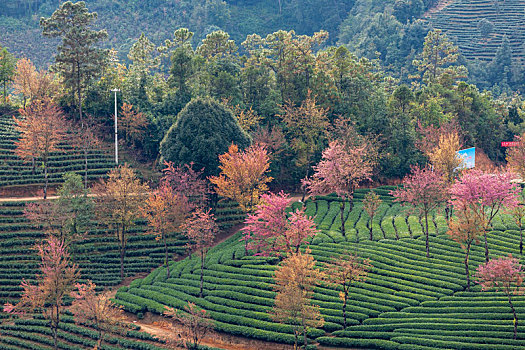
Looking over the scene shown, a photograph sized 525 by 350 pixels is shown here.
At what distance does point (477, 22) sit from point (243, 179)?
116960 millimetres

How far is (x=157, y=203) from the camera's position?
60688 mm

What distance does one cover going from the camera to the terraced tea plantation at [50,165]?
7356 cm

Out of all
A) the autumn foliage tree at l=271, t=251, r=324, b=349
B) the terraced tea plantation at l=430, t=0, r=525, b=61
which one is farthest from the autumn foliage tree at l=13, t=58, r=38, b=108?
the terraced tea plantation at l=430, t=0, r=525, b=61

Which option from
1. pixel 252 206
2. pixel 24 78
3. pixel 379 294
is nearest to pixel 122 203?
pixel 252 206

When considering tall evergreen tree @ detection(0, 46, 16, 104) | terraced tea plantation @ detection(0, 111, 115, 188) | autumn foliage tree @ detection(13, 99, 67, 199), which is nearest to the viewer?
autumn foliage tree @ detection(13, 99, 67, 199)

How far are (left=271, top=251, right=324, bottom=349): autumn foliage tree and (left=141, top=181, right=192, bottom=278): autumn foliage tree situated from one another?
1724 centimetres

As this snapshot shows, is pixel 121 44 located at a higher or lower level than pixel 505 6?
lower

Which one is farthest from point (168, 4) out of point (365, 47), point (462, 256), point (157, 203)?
point (462, 256)

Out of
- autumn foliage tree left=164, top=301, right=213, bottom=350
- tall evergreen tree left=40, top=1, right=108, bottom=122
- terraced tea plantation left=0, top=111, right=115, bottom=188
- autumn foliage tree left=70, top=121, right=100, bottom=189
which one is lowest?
autumn foliage tree left=164, top=301, right=213, bottom=350

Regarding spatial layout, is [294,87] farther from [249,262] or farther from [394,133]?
[249,262]

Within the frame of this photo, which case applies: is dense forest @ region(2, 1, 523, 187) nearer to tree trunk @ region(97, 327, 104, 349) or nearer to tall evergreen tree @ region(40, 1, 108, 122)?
tall evergreen tree @ region(40, 1, 108, 122)

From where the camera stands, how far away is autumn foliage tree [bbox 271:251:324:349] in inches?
1758

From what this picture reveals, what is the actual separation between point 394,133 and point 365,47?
77.4 m

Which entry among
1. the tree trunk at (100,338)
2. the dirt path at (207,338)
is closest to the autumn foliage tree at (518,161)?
the dirt path at (207,338)
